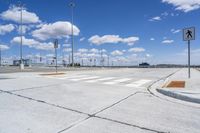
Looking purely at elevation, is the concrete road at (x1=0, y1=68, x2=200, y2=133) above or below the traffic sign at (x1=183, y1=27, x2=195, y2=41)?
below

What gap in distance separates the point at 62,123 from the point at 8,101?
2.87 meters

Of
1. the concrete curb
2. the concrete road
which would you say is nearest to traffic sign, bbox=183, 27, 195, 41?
the concrete curb

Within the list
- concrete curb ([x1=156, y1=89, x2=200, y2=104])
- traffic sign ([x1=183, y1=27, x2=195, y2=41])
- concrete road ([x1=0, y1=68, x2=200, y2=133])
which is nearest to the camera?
concrete road ([x1=0, y1=68, x2=200, y2=133])

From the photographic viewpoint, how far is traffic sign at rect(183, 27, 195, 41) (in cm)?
1255

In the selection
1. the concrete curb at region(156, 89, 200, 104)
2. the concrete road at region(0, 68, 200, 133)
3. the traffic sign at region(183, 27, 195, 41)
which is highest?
the traffic sign at region(183, 27, 195, 41)

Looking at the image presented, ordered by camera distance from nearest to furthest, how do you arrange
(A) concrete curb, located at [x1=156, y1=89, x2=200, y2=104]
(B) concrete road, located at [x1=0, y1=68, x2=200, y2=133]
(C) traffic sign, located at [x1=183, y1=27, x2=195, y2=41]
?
(B) concrete road, located at [x1=0, y1=68, x2=200, y2=133], (A) concrete curb, located at [x1=156, y1=89, x2=200, y2=104], (C) traffic sign, located at [x1=183, y1=27, x2=195, y2=41]

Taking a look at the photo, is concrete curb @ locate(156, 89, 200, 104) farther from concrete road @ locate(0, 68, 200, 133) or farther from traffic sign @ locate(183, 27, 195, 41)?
traffic sign @ locate(183, 27, 195, 41)

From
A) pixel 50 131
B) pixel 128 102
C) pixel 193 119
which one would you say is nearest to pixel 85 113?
pixel 50 131

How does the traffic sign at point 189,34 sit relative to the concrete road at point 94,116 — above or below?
above

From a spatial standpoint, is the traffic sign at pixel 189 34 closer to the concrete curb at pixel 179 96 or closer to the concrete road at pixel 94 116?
the concrete curb at pixel 179 96

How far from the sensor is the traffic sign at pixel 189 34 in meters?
12.6

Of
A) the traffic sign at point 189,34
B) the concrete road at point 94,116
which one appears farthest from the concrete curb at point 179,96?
the traffic sign at point 189,34

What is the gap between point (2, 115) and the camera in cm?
488

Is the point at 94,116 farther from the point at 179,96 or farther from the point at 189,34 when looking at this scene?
the point at 189,34
